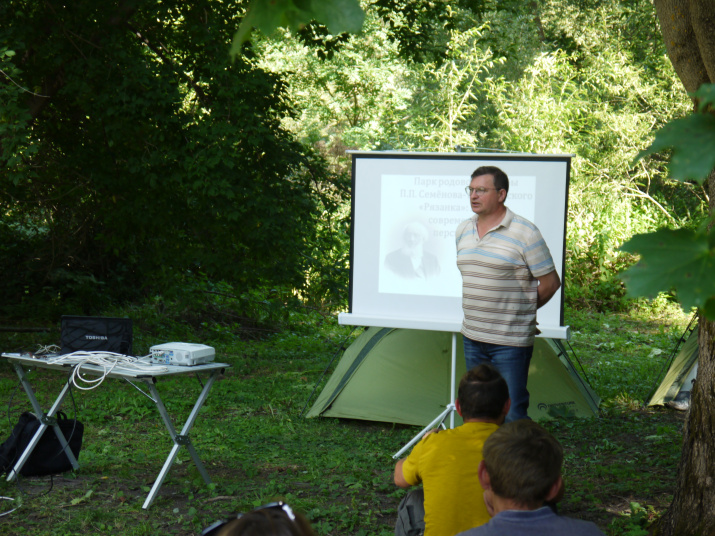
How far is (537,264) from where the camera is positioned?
358 cm

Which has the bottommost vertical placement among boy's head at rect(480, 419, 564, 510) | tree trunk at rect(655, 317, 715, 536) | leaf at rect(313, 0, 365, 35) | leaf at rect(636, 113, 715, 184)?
tree trunk at rect(655, 317, 715, 536)

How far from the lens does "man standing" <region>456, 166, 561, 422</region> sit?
3592mm

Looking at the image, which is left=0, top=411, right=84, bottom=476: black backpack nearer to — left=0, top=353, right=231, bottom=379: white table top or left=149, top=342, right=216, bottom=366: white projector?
left=0, top=353, right=231, bottom=379: white table top

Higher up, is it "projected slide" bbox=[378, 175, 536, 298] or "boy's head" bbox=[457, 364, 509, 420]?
"projected slide" bbox=[378, 175, 536, 298]

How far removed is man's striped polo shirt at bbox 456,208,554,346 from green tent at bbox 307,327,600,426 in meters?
1.77

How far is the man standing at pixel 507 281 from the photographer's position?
359 centimetres

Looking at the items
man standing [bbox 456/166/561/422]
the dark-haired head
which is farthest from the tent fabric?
the dark-haired head

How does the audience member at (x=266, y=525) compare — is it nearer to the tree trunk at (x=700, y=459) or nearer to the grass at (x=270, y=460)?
the tree trunk at (x=700, y=459)

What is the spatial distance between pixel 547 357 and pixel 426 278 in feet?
4.42

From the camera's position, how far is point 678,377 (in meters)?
5.92

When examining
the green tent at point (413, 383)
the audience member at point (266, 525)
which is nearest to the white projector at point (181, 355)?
the green tent at point (413, 383)

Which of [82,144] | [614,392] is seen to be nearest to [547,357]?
[614,392]

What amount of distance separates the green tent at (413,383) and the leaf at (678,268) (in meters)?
4.38

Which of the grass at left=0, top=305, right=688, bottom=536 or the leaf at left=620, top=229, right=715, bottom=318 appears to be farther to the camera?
the grass at left=0, top=305, right=688, bottom=536
